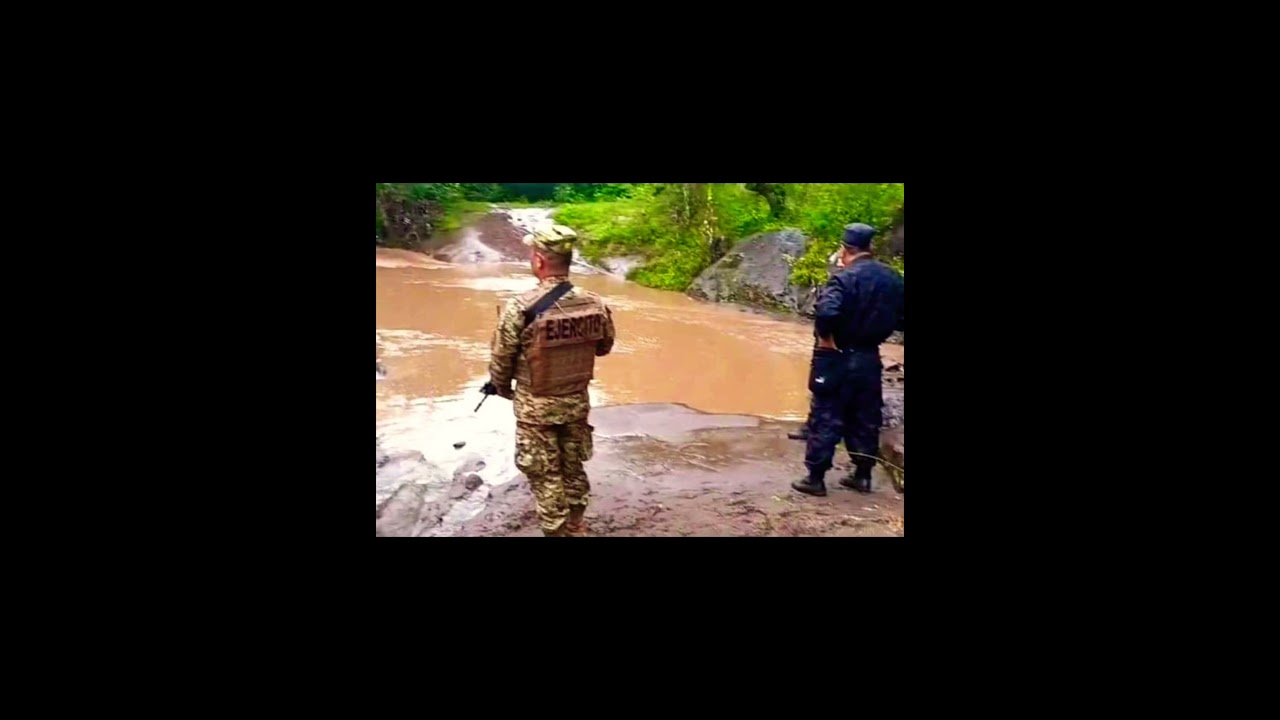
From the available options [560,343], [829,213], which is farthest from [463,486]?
[829,213]

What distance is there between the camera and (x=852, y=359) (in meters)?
5.02

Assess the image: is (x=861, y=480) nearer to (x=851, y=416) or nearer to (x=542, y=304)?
(x=851, y=416)

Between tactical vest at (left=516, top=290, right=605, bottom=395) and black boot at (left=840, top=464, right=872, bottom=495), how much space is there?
2.09 meters

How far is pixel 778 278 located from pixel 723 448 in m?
6.03

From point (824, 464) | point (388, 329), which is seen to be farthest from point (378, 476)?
point (388, 329)

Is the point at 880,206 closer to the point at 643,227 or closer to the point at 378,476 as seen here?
the point at 643,227

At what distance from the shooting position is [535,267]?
4.20m

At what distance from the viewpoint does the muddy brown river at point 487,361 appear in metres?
5.87

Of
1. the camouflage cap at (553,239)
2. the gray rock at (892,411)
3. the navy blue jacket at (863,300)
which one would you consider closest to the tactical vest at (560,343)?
the camouflage cap at (553,239)

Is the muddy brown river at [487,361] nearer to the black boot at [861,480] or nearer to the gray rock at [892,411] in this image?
the gray rock at [892,411]

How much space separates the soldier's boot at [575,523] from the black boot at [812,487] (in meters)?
1.49

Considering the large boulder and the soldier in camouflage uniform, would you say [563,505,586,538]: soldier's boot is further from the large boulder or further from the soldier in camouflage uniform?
the large boulder

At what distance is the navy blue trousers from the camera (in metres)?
5.04

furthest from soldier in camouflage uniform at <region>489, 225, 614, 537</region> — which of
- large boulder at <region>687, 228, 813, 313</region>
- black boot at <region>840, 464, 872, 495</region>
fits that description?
large boulder at <region>687, 228, 813, 313</region>
